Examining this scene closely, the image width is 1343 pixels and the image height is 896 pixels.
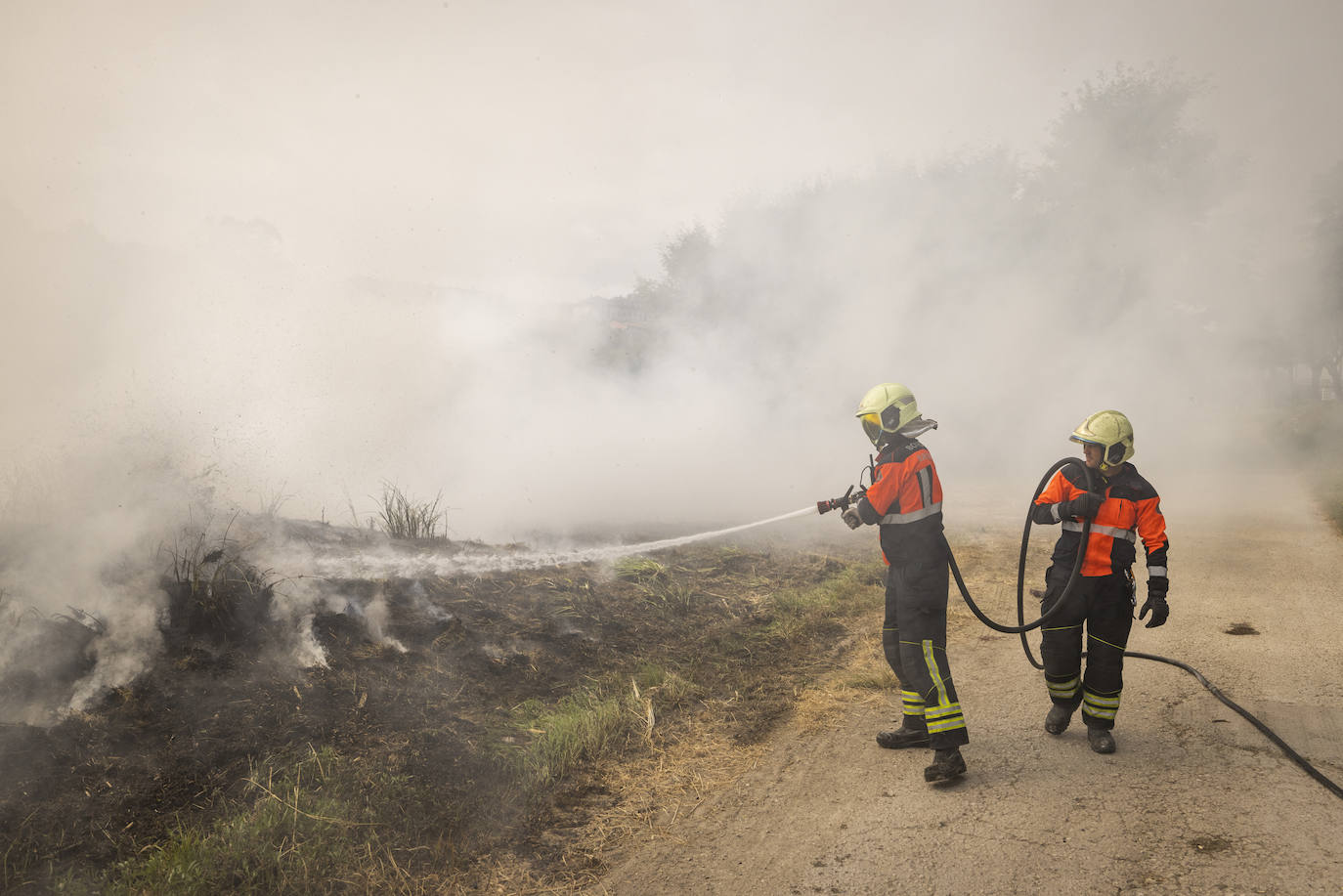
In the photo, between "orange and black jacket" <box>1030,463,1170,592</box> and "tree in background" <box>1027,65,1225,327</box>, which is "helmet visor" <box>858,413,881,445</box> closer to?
"orange and black jacket" <box>1030,463,1170,592</box>

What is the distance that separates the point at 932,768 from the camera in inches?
139

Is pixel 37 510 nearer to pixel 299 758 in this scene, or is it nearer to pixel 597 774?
Result: pixel 299 758

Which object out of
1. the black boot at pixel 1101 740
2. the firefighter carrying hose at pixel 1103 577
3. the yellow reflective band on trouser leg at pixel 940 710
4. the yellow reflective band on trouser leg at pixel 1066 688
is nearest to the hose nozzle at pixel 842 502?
the yellow reflective band on trouser leg at pixel 940 710

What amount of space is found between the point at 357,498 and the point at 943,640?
7.44m

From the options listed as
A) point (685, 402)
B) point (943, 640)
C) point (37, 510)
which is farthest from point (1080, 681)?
point (685, 402)

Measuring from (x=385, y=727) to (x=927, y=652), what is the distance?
276cm

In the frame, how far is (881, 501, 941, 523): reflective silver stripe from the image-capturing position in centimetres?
379

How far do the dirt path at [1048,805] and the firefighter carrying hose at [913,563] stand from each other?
0.26 metres

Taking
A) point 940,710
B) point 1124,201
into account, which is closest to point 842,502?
point 940,710

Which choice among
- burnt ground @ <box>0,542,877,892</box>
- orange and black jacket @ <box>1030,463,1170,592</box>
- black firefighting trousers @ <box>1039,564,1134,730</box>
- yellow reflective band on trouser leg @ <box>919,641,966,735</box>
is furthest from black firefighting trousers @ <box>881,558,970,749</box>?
burnt ground @ <box>0,542,877,892</box>

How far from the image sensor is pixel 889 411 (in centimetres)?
395

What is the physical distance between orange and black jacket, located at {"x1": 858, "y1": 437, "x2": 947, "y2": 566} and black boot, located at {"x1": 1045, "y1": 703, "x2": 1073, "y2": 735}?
1165 mm

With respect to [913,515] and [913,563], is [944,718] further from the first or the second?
[913,515]

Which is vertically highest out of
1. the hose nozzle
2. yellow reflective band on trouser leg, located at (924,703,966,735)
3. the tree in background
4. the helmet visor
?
the tree in background
